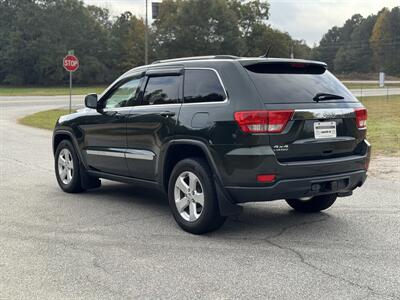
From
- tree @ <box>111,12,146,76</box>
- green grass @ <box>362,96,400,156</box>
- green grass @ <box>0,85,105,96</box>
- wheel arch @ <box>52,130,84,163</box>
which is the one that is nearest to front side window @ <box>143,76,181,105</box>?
wheel arch @ <box>52,130,84,163</box>

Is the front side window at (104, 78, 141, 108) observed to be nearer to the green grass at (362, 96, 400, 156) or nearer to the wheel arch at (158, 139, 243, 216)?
the wheel arch at (158, 139, 243, 216)

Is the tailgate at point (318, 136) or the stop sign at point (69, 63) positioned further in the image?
the stop sign at point (69, 63)

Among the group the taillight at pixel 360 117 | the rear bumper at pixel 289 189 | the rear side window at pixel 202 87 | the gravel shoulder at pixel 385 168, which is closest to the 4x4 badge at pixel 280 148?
the rear bumper at pixel 289 189

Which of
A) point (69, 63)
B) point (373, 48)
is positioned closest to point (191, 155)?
point (69, 63)

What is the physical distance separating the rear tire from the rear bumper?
3.25 ft

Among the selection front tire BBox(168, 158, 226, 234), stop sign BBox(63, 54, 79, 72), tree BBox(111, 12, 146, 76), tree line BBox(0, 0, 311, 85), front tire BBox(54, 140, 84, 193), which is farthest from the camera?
tree BBox(111, 12, 146, 76)

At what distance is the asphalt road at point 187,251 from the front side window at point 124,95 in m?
1.33

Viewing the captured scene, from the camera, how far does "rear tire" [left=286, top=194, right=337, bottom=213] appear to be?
20.5 feet

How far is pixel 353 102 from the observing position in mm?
5559

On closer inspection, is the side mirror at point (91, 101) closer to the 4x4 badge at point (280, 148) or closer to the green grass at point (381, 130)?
the 4x4 badge at point (280, 148)

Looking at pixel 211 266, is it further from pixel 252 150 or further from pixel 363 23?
pixel 363 23

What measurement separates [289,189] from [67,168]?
13.0 feet

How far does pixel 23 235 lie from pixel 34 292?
1.67 metres

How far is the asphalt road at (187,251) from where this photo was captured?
3.94m
